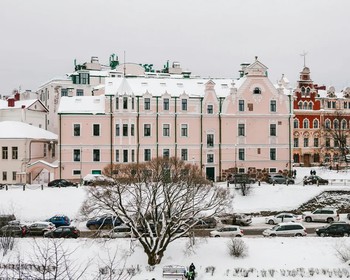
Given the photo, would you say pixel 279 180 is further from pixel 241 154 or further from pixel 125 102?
pixel 125 102

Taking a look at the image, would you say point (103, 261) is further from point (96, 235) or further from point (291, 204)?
point (291, 204)

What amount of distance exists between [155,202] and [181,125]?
2294cm

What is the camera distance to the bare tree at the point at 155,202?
35.3 metres

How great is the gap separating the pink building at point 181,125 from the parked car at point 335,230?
20.2 metres

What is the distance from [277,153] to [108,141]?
62.3 ft

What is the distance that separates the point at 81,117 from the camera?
56.4 meters

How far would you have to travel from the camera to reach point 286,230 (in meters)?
39.5

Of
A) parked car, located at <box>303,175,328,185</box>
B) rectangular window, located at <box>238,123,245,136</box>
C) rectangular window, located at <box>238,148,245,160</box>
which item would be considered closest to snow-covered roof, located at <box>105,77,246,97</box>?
rectangular window, located at <box>238,123,245,136</box>

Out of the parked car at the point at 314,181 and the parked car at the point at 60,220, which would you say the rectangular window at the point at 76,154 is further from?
the parked car at the point at 314,181

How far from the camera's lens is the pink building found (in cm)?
5653

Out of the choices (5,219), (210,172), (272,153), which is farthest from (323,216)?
(5,219)

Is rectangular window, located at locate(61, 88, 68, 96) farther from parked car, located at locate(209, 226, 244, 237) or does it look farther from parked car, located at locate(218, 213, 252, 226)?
parked car, located at locate(209, 226, 244, 237)

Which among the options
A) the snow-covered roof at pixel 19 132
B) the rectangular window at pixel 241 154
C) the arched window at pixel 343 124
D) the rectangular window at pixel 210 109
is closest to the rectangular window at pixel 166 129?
the rectangular window at pixel 210 109

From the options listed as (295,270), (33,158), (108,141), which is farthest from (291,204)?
(33,158)
